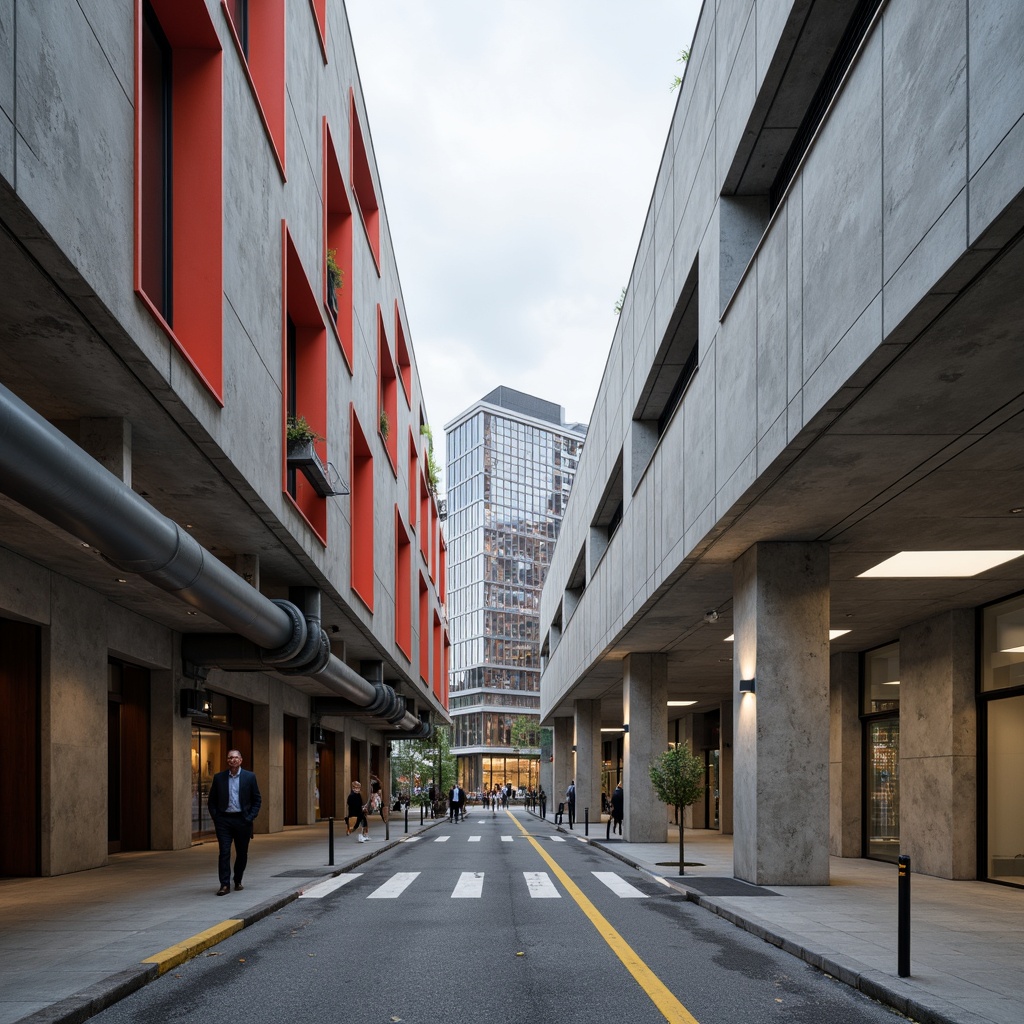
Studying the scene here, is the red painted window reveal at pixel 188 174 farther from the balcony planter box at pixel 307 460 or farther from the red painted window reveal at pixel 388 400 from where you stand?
the red painted window reveal at pixel 388 400

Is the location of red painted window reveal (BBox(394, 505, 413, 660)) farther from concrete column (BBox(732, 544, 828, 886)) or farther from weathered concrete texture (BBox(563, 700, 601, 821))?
concrete column (BBox(732, 544, 828, 886))

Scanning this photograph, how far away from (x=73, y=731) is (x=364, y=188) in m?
15.3

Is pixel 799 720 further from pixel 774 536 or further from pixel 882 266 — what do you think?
pixel 882 266

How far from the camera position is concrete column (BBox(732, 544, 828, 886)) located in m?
14.3

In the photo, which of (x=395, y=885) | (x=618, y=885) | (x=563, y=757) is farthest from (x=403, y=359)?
(x=563, y=757)

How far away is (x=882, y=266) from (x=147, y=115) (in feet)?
26.1

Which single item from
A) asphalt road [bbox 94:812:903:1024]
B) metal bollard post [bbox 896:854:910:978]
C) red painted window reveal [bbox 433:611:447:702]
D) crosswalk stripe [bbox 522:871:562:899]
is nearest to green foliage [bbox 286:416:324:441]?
asphalt road [bbox 94:812:903:1024]

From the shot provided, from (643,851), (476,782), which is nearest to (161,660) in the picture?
(643,851)

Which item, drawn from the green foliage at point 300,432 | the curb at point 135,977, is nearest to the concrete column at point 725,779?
the green foliage at point 300,432

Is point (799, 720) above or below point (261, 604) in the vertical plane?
below

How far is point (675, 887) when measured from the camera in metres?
15.0

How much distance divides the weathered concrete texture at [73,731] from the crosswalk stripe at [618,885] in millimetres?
8479

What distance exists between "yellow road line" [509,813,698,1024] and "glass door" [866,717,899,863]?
9350 mm

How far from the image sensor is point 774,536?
47.4ft
